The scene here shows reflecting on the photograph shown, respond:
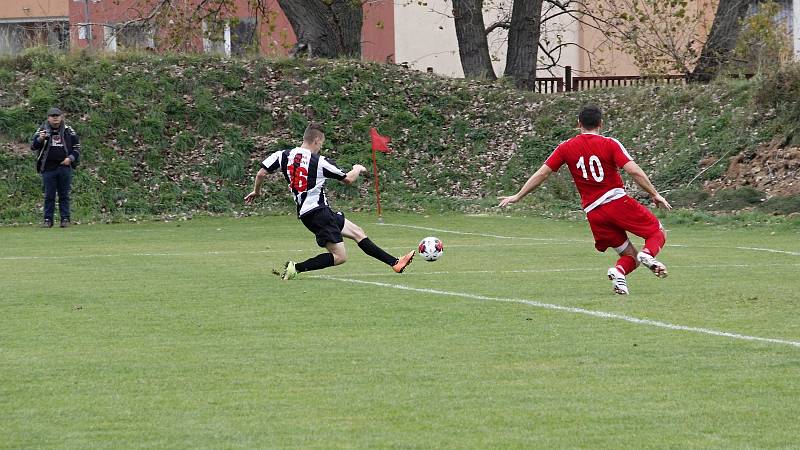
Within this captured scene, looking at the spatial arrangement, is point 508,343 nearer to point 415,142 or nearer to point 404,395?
point 404,395

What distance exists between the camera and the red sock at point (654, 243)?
39.6ft

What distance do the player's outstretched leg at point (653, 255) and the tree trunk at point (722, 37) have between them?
22976mm

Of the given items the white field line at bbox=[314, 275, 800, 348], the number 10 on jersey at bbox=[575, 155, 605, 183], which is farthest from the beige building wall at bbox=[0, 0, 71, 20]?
the number 10 on jersey at bbox=[575, 155, 605, 183]

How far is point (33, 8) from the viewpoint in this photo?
49000 mm

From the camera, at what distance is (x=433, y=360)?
8641 mm

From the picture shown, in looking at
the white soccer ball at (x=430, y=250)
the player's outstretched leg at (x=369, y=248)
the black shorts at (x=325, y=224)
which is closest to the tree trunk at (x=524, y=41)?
the white soccer ball at (x=430, y=250)

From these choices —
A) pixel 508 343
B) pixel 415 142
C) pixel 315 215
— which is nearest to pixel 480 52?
pixel 415 142

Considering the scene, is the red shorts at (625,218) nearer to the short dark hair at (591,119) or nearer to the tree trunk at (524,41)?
the short dark hair at (591,119)

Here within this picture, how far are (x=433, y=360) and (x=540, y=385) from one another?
107cm

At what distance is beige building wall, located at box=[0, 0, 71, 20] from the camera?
4816 centimetres

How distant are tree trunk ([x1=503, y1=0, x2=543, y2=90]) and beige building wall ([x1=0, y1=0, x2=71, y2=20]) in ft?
63.7

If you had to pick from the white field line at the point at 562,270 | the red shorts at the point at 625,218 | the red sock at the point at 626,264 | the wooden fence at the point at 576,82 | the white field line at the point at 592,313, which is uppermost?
the wooden fence at the point at 576,82

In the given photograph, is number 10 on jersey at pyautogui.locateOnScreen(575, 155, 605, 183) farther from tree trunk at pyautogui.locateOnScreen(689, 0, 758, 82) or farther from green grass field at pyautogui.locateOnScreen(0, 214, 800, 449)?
tree trunk at pyautogui.locateOnScreen(689, 0, 758, 82)

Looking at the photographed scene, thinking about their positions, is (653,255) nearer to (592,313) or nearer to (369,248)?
(592,313)
